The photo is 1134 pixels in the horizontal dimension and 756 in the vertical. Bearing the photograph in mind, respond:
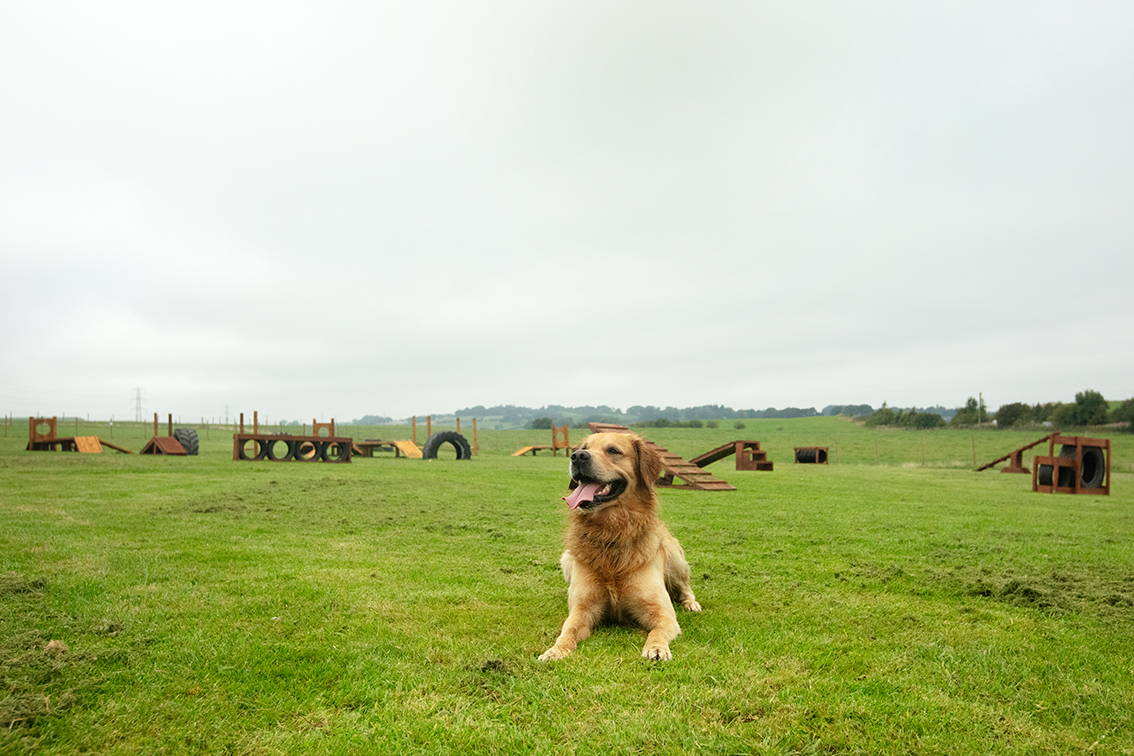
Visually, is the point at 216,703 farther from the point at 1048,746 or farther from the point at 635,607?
the point at 1048,746

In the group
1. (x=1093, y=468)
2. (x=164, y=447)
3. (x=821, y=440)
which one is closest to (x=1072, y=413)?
(x=821, y=440)

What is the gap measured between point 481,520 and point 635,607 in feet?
18.4

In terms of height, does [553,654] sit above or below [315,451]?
above

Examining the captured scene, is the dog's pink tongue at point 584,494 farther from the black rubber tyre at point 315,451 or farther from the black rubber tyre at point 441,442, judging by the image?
the black rubber tyre at point 441,442

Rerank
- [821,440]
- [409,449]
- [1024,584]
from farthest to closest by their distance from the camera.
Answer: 1. [821,440]
2. [409,449]
3. [1024,584]

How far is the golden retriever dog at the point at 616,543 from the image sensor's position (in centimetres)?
408

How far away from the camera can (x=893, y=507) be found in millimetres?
11539

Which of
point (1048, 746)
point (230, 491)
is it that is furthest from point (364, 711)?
point (230, 491)

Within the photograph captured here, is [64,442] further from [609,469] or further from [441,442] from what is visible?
[609,469]

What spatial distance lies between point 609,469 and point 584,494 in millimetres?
263

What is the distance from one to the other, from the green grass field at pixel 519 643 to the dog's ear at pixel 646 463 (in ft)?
3.53

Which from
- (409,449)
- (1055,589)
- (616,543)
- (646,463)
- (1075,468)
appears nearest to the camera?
(616,543)

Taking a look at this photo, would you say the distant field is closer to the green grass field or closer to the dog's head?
the green grass field

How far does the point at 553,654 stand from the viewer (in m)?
3.52
